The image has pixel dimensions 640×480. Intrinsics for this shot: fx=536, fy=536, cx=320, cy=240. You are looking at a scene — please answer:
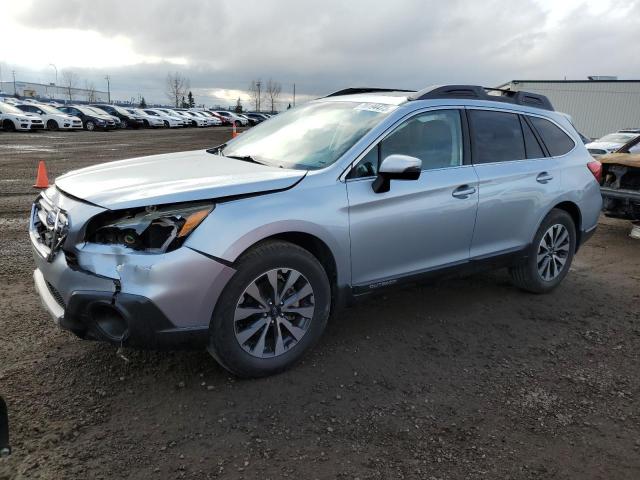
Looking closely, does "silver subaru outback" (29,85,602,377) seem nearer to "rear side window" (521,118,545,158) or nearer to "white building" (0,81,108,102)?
"rear side window" (521,118,545,158)

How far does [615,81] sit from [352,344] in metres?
47.6

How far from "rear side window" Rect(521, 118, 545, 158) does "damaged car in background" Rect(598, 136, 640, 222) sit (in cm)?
335

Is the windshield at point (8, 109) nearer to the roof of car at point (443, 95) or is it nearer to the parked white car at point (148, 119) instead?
the parked white car at point (148, 119)

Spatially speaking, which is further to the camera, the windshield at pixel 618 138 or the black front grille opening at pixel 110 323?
the windshield at pixel 618 138

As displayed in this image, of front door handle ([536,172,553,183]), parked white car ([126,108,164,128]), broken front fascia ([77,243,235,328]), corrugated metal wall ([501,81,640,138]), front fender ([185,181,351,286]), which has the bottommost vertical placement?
broken front fascia ([77,243,235,328])

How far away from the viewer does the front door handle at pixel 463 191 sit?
408cm

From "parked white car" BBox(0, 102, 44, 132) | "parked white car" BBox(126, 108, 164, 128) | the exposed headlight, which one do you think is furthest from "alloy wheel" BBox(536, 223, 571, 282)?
"parked white car" BBox(126, 108, 164, 128)

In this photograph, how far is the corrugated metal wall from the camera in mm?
42781

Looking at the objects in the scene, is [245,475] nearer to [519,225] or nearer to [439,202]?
[439,202]

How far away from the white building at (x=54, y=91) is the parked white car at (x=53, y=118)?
9141 centimetres

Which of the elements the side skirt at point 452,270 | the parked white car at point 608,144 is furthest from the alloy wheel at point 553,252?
the parked white car at point 608,144

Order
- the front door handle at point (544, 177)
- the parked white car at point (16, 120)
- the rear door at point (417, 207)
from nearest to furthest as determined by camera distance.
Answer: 1. the rear door at point (417, 207)
2. the front door handle at point (544, 177)
3. the parked white car at point (16, 120)

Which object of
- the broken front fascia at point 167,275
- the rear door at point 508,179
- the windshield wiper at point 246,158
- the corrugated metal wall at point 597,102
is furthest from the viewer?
the corrugated metal wall at point 597,102

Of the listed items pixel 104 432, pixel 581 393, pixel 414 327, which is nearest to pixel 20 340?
pixel 104 432
